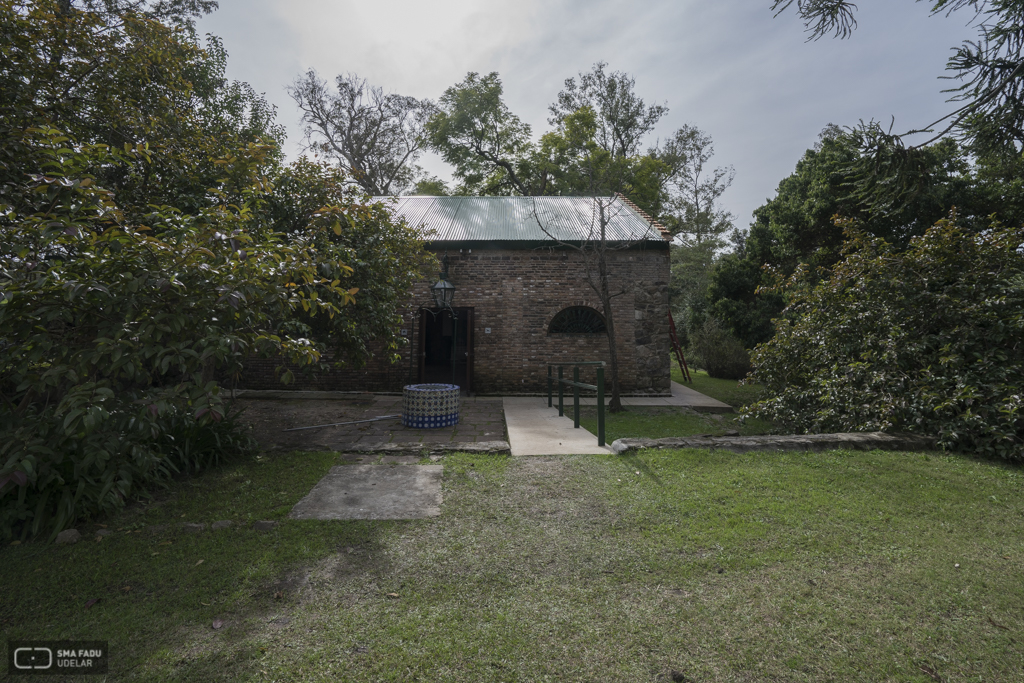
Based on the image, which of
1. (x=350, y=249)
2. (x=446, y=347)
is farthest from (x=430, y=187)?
(x=350, y=249)

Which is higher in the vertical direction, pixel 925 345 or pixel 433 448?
pixel 925 345

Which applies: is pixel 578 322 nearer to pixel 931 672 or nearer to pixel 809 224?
pixel 809 224

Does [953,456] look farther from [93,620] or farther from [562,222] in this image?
[562,222]

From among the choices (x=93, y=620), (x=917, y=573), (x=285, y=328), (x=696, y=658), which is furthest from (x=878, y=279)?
(x=93, y=620)

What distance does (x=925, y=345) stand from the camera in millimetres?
5613

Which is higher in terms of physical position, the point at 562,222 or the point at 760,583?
the point at 562,222

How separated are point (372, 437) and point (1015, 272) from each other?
7896 mm

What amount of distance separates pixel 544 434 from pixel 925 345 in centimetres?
467

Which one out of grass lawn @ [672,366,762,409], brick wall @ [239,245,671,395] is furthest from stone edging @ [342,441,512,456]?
grass lawn @ [672,366,762,409]

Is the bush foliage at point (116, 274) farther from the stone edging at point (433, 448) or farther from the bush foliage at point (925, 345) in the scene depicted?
the bush foliage at point (925, 345)

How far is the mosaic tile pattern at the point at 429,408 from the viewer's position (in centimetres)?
695

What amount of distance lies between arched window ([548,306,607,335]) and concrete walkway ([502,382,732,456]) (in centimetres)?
154

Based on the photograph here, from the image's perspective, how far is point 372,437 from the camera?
6.34 meters

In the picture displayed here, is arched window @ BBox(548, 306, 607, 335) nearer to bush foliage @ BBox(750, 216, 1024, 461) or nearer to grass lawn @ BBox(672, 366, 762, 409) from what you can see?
grass lawn @ BBox(672, 366, 762, 409)
